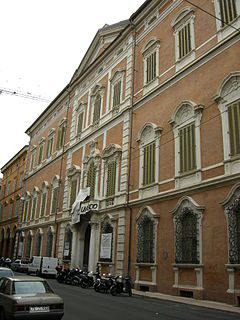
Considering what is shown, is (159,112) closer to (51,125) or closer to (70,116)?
(70,116)

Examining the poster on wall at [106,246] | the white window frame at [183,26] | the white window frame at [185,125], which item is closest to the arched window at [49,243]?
the poster on wall at [106,246]

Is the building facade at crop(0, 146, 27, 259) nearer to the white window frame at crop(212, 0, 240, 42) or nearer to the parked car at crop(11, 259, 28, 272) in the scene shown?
the parked car at crop(11, 259, 28, 272)

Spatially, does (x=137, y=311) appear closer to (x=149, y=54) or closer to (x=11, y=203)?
(x=149, y=54)

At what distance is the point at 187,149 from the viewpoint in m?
16.4

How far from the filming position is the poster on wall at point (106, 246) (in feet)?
67.4

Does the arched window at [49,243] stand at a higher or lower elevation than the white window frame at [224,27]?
lower

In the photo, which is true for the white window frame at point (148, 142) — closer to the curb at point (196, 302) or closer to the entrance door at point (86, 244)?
the curb at point (196, 302)

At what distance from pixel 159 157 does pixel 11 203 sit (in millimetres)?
34019

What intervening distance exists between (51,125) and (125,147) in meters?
17.4

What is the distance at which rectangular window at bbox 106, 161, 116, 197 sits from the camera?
72.0 feet

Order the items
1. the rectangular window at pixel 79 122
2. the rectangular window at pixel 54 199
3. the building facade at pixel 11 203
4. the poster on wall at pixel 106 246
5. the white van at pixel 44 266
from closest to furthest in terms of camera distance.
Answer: the poster on wall at pixel 106 246, the white van at pixel 44 266, the rectangular window at pixel 79 122, the rectangular window at pixel 54 199, the building facade at pixel 11 203

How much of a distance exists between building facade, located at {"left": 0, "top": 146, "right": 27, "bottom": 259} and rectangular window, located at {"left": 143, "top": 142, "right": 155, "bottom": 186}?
25359mm

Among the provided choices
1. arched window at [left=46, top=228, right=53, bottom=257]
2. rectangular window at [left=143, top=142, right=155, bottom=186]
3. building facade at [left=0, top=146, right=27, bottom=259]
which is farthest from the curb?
building facade at [left=0, top=146, right=27, bottom=259]

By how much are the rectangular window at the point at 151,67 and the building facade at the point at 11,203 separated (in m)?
26.0
